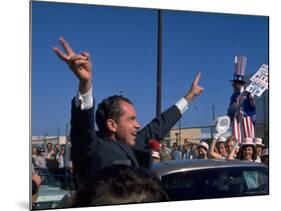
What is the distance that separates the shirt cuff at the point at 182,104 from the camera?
6.45 m

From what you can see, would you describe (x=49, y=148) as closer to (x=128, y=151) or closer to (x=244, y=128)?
(x=128, y=151)

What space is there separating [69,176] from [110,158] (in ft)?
1.55

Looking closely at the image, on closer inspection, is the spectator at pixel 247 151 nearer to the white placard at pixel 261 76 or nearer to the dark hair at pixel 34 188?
the white placard at pixel 261 76

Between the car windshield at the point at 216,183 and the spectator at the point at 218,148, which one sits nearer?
the car windshield at the point at 216,183

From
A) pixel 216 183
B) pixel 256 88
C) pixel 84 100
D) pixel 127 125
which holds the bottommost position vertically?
pixel 216 183

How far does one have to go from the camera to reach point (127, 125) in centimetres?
617

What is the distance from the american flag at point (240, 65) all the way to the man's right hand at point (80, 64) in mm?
1862

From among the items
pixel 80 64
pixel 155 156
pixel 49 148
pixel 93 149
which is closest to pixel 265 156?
pixel 155 156

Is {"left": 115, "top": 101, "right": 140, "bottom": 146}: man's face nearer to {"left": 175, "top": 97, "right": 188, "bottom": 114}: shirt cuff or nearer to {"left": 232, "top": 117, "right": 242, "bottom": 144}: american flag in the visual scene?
{"left": 175, "top": 97, "right": 188, "bottom": 114}: shirt cuff

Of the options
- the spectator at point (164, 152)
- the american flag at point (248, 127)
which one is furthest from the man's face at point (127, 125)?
the american flag at point (248, 127)

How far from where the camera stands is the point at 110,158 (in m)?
6.05

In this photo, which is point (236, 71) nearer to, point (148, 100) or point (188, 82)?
point (188, 82)

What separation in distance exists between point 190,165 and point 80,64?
170cm
